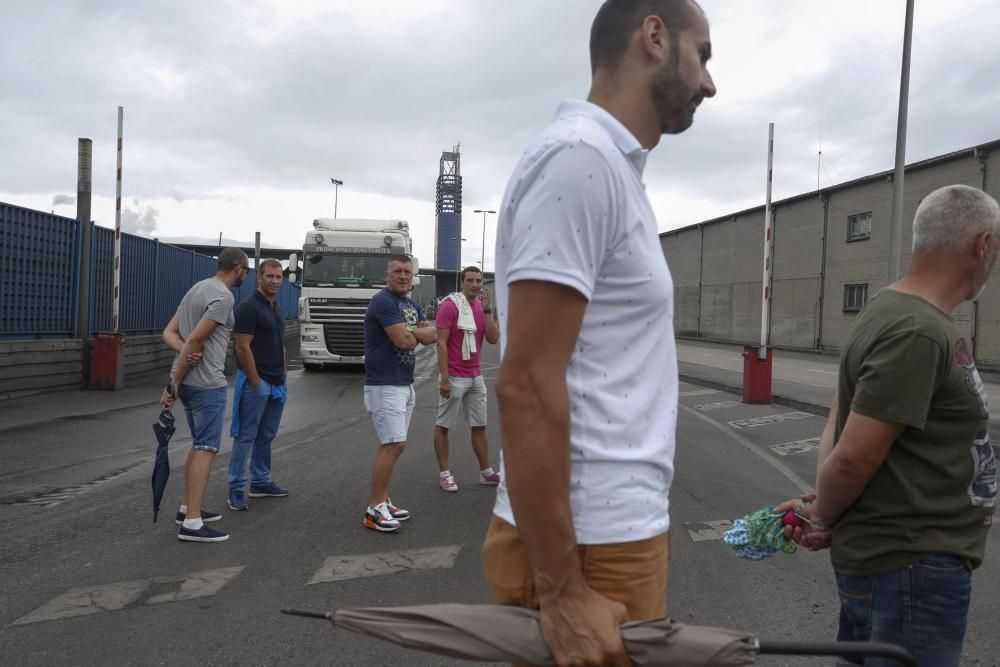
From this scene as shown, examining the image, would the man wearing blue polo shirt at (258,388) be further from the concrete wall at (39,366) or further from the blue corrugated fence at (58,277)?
the blue corrugated fence at (58,277)

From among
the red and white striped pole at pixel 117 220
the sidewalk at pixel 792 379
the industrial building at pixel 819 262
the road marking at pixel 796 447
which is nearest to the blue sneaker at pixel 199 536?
the road marking at pixel 796 447

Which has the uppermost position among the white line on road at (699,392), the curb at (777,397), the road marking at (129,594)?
the curb at (777,397)

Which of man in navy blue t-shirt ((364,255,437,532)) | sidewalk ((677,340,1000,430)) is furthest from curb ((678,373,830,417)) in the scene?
man in navy blue t-shirt ((364,255,437,532))

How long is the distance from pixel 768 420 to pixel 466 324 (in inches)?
245

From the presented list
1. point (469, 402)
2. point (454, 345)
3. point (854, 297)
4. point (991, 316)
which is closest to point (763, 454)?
point (469, 402)

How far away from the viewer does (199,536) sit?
4945 mm

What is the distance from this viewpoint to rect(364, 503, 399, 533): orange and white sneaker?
518 cm

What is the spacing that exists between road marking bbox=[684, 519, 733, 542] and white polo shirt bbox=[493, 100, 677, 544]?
3.94 m

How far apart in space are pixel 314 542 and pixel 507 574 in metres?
3.83

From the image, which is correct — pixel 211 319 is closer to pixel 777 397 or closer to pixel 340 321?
pixel 777 397

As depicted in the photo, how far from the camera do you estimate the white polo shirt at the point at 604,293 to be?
1.27 metres

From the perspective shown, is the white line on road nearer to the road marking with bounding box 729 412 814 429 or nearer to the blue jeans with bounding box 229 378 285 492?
the road marking with bounding box 729 412 814 429

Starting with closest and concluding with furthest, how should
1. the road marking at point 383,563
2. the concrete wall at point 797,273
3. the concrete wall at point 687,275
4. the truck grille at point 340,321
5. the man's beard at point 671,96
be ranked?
the man's beard at point 671,96
the road marking at point 383,563
the truck grille at point 340,321
the concrete wall at point 797,273
the concrete wall at point 687,275

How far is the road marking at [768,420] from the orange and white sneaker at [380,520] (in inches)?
259
